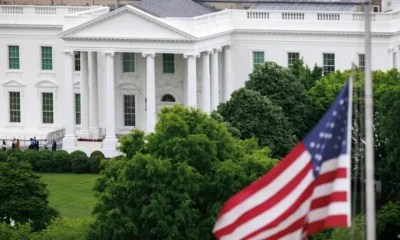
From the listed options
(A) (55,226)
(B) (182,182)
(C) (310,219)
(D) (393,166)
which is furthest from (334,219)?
(D) (393,166)

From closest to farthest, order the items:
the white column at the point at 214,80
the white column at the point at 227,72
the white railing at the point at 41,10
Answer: the white column at the point at 214,80, the white column at the point at 227,72, the white railing at the point at 41,10

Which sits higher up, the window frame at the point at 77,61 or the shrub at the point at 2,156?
the window frame at the point at 77,61

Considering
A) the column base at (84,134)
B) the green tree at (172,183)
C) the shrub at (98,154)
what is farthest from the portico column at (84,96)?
the green tree at (172,183)

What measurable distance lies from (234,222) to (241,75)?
72097mm

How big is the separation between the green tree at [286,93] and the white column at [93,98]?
17333 millimetres

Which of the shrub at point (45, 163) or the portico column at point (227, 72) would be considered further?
the portico column at point (227, 72)

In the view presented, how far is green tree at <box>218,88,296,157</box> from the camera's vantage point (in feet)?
299

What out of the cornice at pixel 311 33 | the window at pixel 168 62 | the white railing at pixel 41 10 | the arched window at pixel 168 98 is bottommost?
the arched window at pixel 168 98

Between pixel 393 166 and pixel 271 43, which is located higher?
pixel 271 43

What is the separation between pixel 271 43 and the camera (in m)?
113

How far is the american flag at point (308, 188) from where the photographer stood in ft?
138

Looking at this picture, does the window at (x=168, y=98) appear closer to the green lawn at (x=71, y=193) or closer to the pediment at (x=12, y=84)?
the pediment at (x=12, y=84)

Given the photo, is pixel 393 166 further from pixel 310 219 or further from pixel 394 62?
pixel 310 219

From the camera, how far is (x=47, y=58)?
117 m
